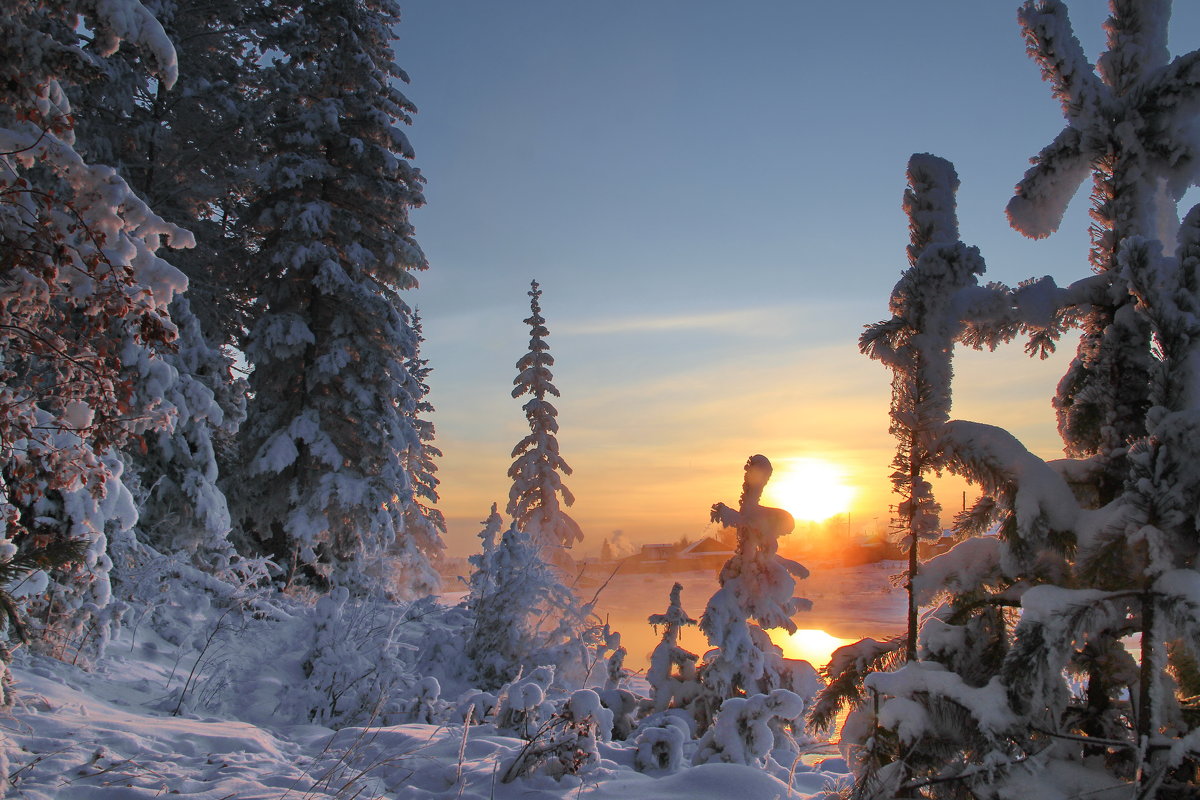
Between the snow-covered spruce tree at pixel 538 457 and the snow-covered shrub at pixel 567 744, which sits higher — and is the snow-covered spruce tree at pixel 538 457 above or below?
above

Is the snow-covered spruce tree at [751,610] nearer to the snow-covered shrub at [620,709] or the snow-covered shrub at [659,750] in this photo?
the snow-covered shrub at [620,709]

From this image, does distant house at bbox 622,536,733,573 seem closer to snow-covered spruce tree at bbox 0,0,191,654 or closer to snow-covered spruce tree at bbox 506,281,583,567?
snow-covered spruce tree at bbox 506,281,583,567

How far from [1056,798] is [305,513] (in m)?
13.6

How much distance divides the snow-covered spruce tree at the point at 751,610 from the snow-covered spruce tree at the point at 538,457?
20464mm

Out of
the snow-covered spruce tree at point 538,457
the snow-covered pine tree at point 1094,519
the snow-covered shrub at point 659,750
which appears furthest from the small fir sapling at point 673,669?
the snow-covered spruce tree at point 538,457

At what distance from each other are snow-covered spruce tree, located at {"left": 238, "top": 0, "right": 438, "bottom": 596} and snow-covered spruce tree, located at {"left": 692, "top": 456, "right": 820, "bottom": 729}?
27.3 feet

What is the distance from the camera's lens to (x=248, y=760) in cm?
423

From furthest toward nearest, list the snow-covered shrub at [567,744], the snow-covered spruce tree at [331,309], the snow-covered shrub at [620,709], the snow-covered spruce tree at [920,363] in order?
1. the snow-covered spruce tree at [331,309]
2. the snow-covered shrub at [620,709]
3. the snow-covered shrub at [567,744]
4. the snow-covered spruce tree at [920,363]

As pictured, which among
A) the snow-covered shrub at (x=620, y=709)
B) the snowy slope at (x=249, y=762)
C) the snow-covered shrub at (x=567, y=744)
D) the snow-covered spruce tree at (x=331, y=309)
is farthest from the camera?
the snow-covered spruce tree at (x=331, y=309)

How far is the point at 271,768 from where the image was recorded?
4133 mm

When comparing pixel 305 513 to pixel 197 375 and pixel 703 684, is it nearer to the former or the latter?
pixel 197 375

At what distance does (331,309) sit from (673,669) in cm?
1090

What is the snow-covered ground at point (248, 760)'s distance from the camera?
11.4 feet

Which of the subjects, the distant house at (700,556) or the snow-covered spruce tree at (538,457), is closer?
the snow-covered spruce tree at (538,457)
